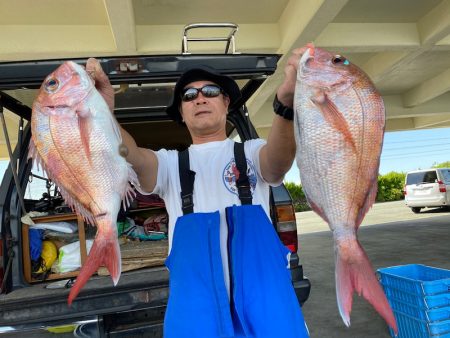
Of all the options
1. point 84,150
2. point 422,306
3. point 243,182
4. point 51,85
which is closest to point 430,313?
point 422,306

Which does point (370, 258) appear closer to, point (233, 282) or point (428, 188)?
point (233, 282)

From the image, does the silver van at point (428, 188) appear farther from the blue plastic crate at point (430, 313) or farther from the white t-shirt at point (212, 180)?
the white t-shirt at point (212, 180)

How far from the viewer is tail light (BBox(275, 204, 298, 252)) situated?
2889mm

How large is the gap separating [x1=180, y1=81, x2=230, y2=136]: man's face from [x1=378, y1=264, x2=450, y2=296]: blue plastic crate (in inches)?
93.9

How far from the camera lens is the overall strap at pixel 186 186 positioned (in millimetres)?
1708

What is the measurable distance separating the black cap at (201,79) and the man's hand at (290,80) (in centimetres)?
43

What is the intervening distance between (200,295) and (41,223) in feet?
6.72

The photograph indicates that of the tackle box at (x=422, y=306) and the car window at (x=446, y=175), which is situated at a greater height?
the car window at (x=446, y=175)

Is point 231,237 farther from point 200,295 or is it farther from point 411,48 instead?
point 411,48

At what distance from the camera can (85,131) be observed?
1.38m

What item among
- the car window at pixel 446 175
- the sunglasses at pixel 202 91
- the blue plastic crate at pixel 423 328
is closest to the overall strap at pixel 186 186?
the sunglasses at pixel 202 91

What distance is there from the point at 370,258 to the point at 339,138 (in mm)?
6589

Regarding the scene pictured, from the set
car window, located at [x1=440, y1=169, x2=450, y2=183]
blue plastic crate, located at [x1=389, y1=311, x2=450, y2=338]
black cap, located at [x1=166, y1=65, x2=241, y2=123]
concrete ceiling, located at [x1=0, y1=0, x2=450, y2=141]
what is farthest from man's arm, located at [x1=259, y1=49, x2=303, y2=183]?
car window, located at [x1=440, y1=169, x2=450, y2=183]

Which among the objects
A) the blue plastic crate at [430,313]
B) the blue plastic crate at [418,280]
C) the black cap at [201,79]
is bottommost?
the blue plastic crate at [430,313]
